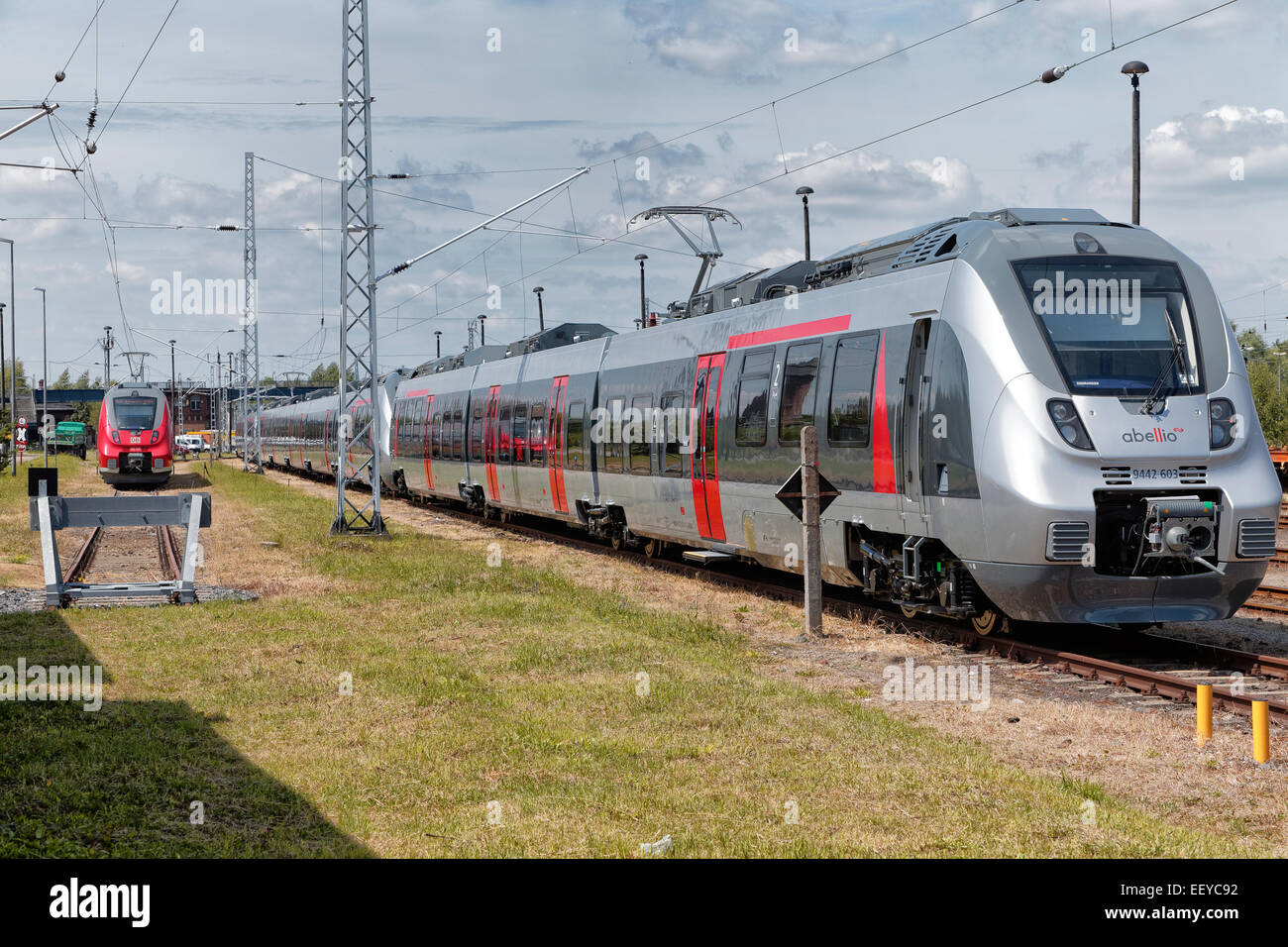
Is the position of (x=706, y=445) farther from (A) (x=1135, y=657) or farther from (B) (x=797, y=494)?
(A) (x=1135, y=657)

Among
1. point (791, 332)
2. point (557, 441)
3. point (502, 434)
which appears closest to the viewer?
point (791, 332)

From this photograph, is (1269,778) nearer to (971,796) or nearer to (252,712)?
(971,796)

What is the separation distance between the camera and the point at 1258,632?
1362 centimetres

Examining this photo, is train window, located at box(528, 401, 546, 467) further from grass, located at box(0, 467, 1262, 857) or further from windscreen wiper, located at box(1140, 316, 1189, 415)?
windscreen wiper, located at box(1140, 316, 1189, 415)

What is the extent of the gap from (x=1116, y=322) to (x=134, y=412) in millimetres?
40060

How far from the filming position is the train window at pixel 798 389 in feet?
46.8

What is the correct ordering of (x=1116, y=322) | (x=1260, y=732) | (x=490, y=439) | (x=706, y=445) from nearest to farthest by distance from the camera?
(x=1260, y=732)
(x=1116, y=322)
(x=706, y=445)
(x=490, y=439)

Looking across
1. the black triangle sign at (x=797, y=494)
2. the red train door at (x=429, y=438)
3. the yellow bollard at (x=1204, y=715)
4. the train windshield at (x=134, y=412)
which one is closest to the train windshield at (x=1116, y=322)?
the yellow bollard at (x=1204, y=715)

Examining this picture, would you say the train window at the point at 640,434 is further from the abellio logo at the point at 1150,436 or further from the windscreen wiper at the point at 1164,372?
the abellio logo at the point at 1150,436

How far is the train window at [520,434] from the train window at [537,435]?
0.28 metres

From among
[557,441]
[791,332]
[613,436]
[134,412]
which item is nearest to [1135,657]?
[791,332]

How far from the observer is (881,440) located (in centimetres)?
1263

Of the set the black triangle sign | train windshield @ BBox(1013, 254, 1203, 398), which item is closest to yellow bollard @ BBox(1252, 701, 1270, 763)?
train windshield @ BBox(1013, 254, 1203, 398)
